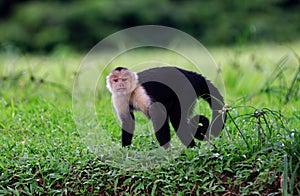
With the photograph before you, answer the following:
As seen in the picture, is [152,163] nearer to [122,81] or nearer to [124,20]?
[122,81]

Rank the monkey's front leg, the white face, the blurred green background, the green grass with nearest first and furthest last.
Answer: the green grass → the white face → the monkey's front leg → the blurred green background

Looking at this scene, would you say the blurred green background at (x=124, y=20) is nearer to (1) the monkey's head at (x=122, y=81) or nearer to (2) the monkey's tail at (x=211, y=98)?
(2) the monkey's tail at (x=211, y=98)

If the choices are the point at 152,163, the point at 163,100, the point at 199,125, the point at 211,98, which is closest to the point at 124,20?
the point at 211,98

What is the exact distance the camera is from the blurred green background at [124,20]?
41.5 ft

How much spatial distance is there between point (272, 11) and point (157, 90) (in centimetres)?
1046

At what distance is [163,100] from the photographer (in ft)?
12.3

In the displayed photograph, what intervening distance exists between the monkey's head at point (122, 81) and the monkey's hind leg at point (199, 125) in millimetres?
509

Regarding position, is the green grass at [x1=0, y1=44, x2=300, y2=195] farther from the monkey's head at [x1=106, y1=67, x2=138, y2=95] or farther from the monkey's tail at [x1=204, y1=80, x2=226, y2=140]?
the monkey's head at [x1=106, y1=67, x2=138, y2=95]

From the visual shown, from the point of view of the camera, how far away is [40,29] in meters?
12.8

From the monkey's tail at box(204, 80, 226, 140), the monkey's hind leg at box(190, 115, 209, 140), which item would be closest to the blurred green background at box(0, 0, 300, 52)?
the monkey's tail at box(204, 80, 226, 140)

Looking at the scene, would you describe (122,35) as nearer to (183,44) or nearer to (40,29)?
(183,44)

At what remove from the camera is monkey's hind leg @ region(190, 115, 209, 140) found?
3939 millimetres

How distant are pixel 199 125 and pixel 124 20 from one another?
943 centimetres

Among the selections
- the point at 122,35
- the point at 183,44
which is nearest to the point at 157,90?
the point at 183,44
